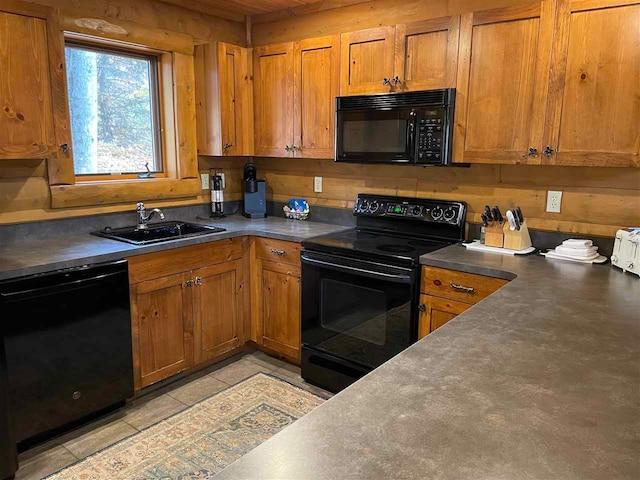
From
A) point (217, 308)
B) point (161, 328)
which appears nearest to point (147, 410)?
point (161, 328)

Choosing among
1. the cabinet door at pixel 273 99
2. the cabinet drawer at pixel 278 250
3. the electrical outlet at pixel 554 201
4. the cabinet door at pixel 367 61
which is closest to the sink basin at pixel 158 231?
the cabinet drawer at pixel 278 250

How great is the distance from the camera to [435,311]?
2463 mm

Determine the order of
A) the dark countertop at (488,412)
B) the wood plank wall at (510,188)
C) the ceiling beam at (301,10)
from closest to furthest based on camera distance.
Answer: the dark countertop at (488,412), the wood plank wall at (510,188), the ceiling beam at (301,10)

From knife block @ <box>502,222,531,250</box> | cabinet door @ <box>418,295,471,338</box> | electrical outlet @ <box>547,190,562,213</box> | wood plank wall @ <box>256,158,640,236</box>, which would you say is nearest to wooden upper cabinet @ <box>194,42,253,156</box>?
wood plank wall @ <box>256,158,640,236</box>

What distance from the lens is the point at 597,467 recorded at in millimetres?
834

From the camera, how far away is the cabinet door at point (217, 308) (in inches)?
119

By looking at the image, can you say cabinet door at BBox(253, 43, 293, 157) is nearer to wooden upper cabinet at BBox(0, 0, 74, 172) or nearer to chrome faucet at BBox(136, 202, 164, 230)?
chrome faucet at BBox(136, 202, 164, 230)

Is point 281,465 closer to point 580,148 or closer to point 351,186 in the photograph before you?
point 580,148

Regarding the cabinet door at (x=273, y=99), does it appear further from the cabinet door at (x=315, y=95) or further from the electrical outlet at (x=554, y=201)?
the electrical outlet at (x=554, y=201)

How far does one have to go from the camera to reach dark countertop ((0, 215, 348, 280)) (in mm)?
2229

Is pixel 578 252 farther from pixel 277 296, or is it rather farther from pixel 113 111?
pixel 113 111

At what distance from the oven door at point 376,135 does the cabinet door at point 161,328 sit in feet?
4.12

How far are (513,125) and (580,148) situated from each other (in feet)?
1.10

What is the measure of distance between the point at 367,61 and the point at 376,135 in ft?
1.49
